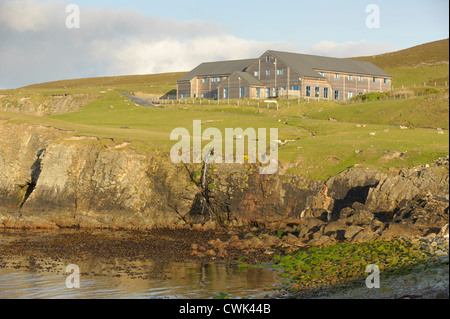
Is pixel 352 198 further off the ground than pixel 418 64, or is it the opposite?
pixel 418 64

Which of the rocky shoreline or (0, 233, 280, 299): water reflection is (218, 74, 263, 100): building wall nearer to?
the rocky shoreline

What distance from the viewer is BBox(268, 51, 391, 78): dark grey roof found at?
10612 centimetres

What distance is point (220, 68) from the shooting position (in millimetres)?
120188

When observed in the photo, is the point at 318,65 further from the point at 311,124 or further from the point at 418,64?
the point at 418,64

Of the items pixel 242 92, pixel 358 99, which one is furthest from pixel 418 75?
pixel 242 92

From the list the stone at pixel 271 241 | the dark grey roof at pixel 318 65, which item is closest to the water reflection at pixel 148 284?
the stone at pixel 271 241

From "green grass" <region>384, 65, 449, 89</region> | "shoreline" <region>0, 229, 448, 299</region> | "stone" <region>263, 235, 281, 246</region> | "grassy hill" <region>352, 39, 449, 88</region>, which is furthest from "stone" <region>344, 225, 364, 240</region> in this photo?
"green grass" <region>384, 65, 449, 89</region>

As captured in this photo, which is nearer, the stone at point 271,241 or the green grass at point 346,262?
the green grass at point 346,262

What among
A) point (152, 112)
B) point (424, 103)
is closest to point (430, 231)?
point (424, 103)

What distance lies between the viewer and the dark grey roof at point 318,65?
106m

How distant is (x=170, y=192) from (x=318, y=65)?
7275cm

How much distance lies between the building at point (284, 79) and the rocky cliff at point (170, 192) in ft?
199

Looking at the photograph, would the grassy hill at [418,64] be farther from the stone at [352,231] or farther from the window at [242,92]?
the stone at [352,231]
